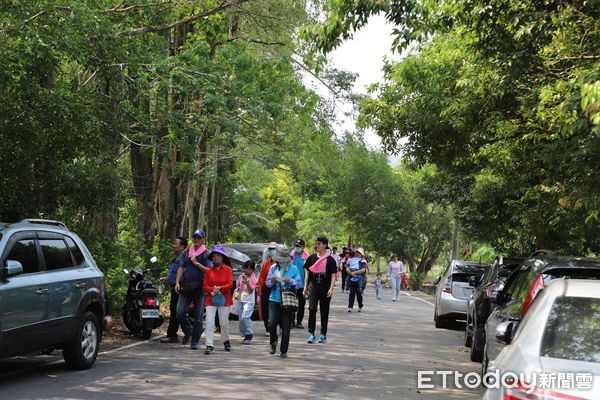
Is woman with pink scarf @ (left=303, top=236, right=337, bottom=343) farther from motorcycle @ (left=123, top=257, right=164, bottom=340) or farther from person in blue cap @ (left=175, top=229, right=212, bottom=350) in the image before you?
motorcycle @ (left=123, top=257, right=164, bottom=340)

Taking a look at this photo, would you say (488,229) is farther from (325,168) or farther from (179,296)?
(179,296)

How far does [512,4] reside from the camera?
12.0m

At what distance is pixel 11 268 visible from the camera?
29.3ft

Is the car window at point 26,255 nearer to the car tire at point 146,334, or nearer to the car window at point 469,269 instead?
the car tire at point 146,334

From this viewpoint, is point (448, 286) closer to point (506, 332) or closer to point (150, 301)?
point (150, 301)

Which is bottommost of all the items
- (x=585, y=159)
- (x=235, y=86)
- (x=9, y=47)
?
(x=585, y=159)

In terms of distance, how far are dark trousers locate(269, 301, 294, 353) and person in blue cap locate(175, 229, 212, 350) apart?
1.30 metres

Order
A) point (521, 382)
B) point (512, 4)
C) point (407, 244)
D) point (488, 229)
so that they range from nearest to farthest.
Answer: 1. point (521, 382)
2. point (512, 4)
3. point (488, 229)
4. point (407, 244)

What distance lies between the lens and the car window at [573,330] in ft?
16.8

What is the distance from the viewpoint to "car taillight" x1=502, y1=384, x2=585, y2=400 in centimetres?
445

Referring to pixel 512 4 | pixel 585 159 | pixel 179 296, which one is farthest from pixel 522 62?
pixel 179 296

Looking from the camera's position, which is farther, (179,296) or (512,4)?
(179,296)

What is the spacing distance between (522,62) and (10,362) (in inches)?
324

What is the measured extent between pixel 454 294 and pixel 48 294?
457 inches
